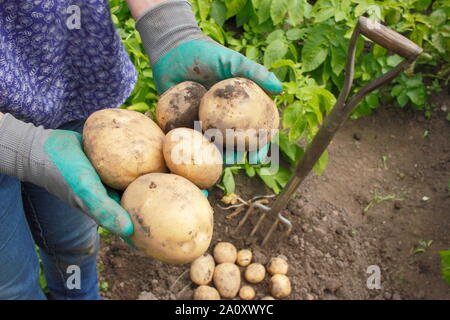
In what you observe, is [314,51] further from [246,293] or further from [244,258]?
[246,293]

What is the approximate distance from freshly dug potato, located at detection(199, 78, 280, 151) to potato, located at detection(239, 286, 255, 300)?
3.10 ft

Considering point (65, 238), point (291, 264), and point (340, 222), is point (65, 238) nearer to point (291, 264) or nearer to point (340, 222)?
point (291, 264)

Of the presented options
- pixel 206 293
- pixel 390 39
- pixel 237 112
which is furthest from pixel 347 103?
pixel 206 293

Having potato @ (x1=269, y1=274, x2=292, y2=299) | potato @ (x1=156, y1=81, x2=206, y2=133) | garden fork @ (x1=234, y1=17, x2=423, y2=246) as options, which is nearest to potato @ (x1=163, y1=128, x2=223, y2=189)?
potato @ (x1=156, y1=81, x2=206, y2=133)

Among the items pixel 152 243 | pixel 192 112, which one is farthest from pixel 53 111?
pixel 152 243

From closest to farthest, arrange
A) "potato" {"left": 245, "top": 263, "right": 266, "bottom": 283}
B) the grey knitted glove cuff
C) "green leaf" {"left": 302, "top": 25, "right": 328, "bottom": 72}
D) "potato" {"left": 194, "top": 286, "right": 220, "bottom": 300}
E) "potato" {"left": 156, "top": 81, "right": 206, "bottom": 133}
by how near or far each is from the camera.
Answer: "potato" {"left": 156, "top": 81, "right": 206, "bottom": 133} < the grey knitted glove cuff < "potato" {"left": 194, "top": 286, "right": 220, "bottom": 300} < "potato" {"left": 245, "top": 263, "right": 266, "bottom": 283} < "green leaf" {"left": 302, "top": 25, "right": 328, "bottom": 72}

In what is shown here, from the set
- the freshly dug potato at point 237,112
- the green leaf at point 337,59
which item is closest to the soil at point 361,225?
the green leaf at point 337,59

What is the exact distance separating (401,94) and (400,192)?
652 mm

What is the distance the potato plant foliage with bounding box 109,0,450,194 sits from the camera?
2182mm

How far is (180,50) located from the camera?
4.87 feet

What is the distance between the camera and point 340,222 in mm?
2393

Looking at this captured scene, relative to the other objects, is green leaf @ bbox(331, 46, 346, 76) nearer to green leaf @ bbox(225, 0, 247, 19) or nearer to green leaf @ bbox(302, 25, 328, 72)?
green leaf @ bbox(302, 25, 328, 72)

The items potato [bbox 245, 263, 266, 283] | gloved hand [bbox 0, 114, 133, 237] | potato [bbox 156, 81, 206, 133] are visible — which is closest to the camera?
gloved hand [bbox 0, 114, 133, 237]

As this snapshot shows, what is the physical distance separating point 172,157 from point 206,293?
993 mm
